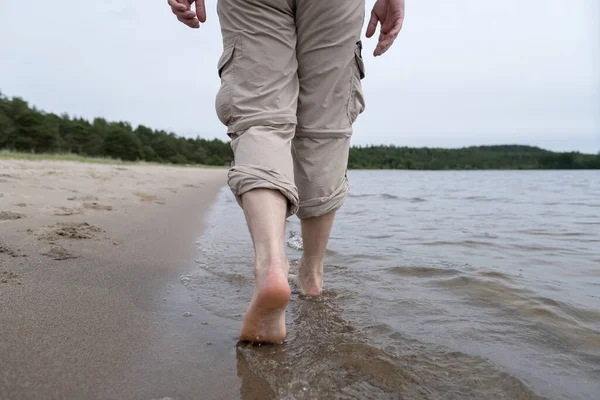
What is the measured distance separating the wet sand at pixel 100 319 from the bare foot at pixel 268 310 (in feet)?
0.27

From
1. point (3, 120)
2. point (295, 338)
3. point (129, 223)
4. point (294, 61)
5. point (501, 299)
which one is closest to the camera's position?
point (295, 338)

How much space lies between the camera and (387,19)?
1.74 meters

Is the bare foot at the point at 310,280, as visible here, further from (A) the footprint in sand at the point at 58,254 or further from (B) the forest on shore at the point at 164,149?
(B) the forest on shore at the point at 164,149

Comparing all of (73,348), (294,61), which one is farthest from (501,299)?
(73,348)

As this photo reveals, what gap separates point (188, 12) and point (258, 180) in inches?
27.4

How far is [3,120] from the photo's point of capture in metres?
28.6

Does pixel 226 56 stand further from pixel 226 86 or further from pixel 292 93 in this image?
pixel 292 93

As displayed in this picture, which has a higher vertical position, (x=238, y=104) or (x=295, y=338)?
(x=238, y=104)

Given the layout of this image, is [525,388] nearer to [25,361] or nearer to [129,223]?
[25,361]

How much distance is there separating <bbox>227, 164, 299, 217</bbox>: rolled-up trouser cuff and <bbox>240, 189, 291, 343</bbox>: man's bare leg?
2cm

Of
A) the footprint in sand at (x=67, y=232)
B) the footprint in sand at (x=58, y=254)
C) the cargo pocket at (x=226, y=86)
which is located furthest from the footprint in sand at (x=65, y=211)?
the cargo pocket at (x=226, y=86)

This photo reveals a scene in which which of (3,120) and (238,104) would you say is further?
(3,120)

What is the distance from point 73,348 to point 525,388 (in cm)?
113

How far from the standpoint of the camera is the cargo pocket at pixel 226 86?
4.57 ft
